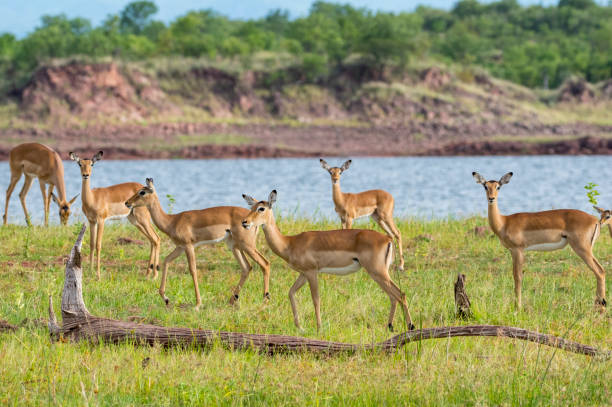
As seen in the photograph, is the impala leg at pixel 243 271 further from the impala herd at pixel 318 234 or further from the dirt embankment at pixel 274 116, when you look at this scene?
the dirt embankment at pixel 274 116

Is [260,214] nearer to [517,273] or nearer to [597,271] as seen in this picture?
[517,273]

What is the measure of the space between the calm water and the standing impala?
4.59 metres

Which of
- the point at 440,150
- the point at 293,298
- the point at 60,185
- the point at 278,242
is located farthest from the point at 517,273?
the point at 440,150

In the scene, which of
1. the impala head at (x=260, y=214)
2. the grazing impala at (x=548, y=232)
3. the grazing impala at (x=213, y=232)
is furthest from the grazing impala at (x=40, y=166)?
the grazing impala at (x=548, y=232)

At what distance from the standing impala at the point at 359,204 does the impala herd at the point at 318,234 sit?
15mm

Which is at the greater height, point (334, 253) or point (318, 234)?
point (318, 234)

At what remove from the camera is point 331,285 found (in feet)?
31.4

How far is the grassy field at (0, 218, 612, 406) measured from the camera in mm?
5324

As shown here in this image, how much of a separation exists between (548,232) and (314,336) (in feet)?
9.64

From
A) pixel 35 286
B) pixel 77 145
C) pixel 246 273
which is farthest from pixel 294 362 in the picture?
pixel 77 145

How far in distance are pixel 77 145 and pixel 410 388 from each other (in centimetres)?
3727

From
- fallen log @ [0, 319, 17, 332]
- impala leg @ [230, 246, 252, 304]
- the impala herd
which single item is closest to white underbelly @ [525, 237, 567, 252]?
the impala herd

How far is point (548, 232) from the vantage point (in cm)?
825

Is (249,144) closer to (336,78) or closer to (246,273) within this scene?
(336,78)
